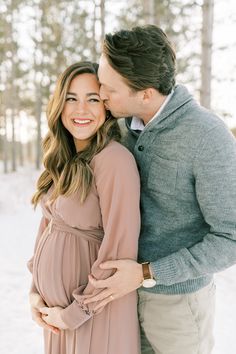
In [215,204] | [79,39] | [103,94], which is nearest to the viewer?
[215,204]

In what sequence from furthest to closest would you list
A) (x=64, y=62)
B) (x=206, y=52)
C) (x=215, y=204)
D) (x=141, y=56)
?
(x=64, y=62), (x=206, y=52), (x=141, y=56), (x=215, y=204)

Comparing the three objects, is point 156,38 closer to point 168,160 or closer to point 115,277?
point 168,160

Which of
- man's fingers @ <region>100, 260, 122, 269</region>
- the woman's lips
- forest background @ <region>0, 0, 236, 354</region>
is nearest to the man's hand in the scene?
man's fingers @ <region>100, 260, 122, 269</region>

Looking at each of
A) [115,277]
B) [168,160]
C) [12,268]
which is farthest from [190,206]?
[12,268]

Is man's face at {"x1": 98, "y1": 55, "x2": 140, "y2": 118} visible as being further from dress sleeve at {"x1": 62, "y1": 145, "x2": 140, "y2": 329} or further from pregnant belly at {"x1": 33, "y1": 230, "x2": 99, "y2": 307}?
pregnant belly at {"x1": 33, "y1": 230, "x2": 99, "y2": 307}

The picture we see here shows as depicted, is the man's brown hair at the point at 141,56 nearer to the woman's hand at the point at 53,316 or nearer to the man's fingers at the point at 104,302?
the man's fingers at the point at 104,302

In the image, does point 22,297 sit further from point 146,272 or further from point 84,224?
point 146,272

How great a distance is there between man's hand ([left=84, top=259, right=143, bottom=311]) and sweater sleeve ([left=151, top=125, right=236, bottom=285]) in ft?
0.56

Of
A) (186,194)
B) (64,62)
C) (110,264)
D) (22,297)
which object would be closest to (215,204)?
(186,194)

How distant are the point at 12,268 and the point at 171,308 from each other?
4.81m

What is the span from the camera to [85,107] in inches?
86.2

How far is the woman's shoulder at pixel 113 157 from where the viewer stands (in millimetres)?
1948

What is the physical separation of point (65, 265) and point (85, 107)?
2.64 ft

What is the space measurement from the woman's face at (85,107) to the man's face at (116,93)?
0.12 metres
